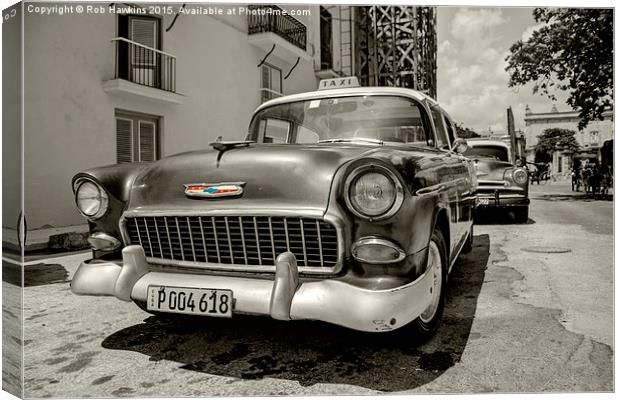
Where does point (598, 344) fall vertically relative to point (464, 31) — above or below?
below

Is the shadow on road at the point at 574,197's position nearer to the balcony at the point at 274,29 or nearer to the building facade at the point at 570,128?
the building facade at the point at 570,128

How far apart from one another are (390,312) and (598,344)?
3.38ft

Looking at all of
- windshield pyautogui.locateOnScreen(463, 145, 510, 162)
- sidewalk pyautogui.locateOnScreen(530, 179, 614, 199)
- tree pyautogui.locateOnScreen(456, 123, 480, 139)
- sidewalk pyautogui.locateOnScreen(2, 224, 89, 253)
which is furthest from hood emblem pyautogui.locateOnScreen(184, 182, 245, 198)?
windshield pyautogui.locateOnScreen(463, 145, 510, 162)

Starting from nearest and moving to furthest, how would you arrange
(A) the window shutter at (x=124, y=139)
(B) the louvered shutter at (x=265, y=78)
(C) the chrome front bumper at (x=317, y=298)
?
1. (C) the chrome front bumper at (x=317, y=298)
2. (A) the window shutter at (x=124, y=139)
3. (B) the louvered shutter at (x=265, y=78)

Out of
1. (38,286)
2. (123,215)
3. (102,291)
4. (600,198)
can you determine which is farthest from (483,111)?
(38,286)

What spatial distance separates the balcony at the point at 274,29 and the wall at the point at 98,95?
0.24 feet

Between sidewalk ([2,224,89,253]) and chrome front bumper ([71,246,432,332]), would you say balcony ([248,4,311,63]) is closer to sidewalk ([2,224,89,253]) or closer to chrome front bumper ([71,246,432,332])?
chrome front bumper ([71,246,432,332])

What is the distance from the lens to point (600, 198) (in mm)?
2357

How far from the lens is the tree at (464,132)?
3239 millimetres

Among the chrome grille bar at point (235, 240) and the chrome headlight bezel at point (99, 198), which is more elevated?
the chrome headlight bezel at point (99, 198)

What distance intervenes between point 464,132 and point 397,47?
0.69m

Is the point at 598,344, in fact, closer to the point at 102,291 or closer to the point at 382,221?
the point at 382,221

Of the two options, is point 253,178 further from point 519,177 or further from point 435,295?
point 519,177

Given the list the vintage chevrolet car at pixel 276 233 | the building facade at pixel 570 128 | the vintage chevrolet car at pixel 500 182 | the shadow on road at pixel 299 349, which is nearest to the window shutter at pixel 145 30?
the vintage chevrolet car at pixel 276 233
